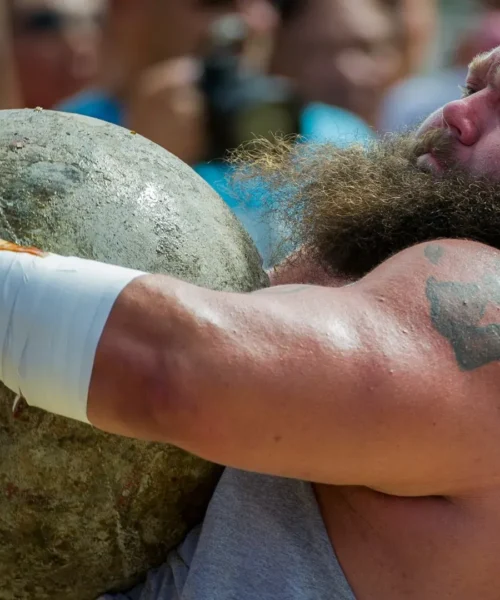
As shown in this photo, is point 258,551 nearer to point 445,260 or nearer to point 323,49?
point 445,260

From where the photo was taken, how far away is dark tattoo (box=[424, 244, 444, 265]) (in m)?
1.91

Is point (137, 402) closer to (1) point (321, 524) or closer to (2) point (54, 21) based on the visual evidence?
(1) point (321, 524)

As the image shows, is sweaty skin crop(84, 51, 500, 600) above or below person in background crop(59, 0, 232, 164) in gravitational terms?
above

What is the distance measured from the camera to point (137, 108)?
15.9 ft

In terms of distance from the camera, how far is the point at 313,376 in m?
1.67

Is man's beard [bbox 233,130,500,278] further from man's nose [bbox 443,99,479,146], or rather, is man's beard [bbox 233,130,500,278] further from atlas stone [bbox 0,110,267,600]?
atlas stone [bbox 0,110,267,600]

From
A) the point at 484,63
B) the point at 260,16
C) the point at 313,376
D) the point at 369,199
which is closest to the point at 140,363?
the point at 313,376

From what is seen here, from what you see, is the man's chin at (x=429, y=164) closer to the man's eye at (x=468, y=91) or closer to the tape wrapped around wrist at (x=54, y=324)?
the man's eye at (x=468, y=91)

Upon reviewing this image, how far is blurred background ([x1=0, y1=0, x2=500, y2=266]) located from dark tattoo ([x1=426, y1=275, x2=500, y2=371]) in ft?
8.64

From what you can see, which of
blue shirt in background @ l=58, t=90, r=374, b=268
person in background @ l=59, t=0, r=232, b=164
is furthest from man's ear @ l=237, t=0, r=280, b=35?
blue shirt in background @ l=58, t=90, r=374, b=268

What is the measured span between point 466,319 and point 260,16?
381 centimetres

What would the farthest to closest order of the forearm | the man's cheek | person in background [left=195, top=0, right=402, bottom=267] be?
person in background [left=195, top=0, right=402, bottom=267], the man's cheek, the forearm

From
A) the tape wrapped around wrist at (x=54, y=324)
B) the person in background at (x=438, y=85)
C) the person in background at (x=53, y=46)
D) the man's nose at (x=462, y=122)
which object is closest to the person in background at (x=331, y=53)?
the person in background at (x=438, y=85)

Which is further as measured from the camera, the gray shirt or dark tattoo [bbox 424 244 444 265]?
the gray shirt
